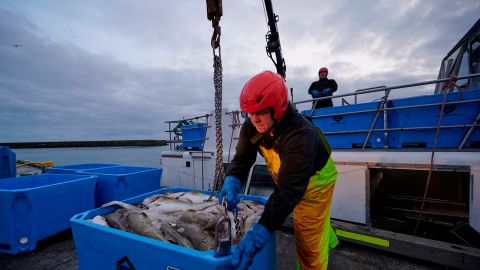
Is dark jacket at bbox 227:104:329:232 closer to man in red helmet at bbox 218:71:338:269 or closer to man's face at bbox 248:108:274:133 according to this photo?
man in red helmet at bbox 218:71:338:269

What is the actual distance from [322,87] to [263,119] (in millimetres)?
4723

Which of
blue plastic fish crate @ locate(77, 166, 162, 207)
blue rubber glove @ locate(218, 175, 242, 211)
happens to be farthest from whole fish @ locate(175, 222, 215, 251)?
blue plastic fish crate @ locate(77, 166, 162, 207)

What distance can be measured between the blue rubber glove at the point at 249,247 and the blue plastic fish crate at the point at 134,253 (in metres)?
0.05

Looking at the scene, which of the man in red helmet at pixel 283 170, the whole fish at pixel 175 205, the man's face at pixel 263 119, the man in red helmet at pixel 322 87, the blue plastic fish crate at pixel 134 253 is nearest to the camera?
the blue plastic fish crate at pixel 134 253

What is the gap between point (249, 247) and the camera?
123cm

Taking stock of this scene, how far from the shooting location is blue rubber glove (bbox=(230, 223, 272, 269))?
1.17 m

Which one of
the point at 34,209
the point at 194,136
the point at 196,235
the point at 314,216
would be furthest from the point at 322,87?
the point at 34,209

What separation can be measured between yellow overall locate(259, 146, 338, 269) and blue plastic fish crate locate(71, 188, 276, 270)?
0.43m

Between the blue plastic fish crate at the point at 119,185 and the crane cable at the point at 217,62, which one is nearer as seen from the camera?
the crane cable at the point at 217,62

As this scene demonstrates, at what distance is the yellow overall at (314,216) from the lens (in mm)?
1875

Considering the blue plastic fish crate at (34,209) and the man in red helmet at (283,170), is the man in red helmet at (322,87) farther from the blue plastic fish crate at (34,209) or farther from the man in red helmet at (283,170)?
the blue plastic fish crate at (34,209)

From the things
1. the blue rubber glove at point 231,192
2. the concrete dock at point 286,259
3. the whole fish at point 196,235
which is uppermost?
the blue rubber glove at point 231,192

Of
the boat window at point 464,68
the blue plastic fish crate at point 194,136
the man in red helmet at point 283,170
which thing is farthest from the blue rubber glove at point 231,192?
the boat window at point 464,68

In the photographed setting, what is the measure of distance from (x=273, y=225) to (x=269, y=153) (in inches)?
29.8
